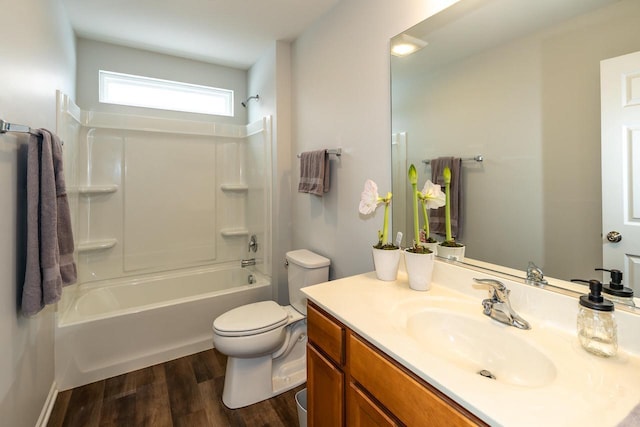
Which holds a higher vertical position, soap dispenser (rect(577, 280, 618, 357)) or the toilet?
soap dispenser (rect(577, 280, 618, 357))

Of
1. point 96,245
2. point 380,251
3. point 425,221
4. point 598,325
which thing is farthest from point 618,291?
point 96,245

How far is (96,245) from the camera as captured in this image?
2.55m

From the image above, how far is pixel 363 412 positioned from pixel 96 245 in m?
2.64

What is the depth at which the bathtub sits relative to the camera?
193cm

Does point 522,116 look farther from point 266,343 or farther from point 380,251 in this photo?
point 266,343

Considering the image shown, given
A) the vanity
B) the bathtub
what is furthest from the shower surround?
the vanity

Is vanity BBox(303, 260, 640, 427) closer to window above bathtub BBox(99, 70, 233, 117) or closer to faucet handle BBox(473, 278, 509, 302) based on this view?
faucet handle BBox(473, 278, 509, 302)

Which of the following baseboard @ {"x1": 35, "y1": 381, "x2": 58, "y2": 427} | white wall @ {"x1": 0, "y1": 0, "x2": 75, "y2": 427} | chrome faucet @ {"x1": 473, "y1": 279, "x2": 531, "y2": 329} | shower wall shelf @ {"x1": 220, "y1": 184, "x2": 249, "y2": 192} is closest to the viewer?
chrome faucet @ {"x1": 473, "y1": 279, "x2": 531, "y2": 329}

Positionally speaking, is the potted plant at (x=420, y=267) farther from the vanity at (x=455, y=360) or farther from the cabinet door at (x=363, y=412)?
the cabinet door at (x=363, y=412)

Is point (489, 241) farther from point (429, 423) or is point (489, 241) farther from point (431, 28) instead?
point (431, 28)

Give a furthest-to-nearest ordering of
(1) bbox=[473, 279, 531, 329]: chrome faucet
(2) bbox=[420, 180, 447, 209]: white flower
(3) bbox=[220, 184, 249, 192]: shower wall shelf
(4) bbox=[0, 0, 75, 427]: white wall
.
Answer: (3) bbox=[220, 184, 249, 192]: shower wall shelf < (2) bbox=[420, 180, 447, 209]: white flower < (4) bbox=[0, 0, 75, 427]: white wall < (1) bbox=[473, 279, 531, 329]: chrome faucet

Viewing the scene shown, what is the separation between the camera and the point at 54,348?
6.11 feet

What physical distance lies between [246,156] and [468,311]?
106 inches

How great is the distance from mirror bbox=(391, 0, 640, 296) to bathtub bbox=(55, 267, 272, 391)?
1.89 metres
